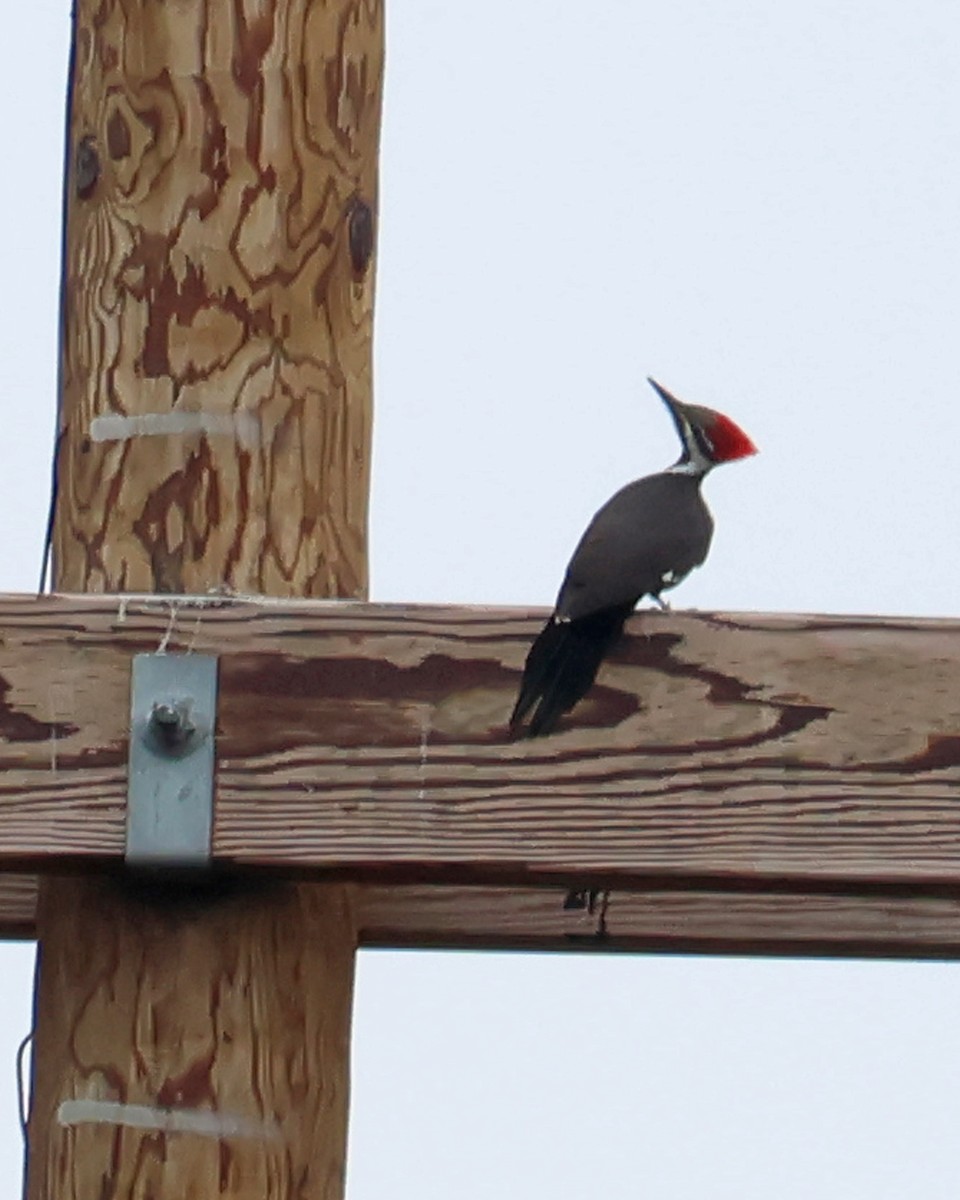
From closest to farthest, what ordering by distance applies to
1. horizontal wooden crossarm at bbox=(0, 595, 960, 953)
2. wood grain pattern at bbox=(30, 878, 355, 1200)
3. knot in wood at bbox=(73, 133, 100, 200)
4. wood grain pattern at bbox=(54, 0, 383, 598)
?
horizontal wooden crossarm at bbox=(0, 595, 960, 953)
wood grain pattern at bbox=(30, 878, 355, 1200)
wood grain pattern at bbox=(54, 0, 383, 598)
knot in wood at bbox=(73, 133, 100, 200)

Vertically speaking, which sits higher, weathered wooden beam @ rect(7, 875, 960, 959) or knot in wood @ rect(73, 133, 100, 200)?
Result: knot in wood @ rect(73, 133, 100, 200)

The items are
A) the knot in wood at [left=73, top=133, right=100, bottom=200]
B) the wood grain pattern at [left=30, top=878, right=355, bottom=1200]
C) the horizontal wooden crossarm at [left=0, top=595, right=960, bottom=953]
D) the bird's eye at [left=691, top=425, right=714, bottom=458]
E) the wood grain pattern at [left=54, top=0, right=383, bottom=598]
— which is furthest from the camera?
the bird's eye at [left=691, top=425, right=714, bottom=458]

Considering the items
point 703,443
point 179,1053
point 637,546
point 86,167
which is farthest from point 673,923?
point 703,443

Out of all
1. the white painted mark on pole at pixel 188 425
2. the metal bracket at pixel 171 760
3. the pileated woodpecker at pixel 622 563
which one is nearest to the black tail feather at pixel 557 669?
the pileated woodpecker at pixel 622 563

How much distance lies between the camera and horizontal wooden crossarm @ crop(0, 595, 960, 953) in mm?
2039

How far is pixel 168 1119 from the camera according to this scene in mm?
2232

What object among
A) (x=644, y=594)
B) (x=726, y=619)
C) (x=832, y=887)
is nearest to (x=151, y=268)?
(x=644, y=594)

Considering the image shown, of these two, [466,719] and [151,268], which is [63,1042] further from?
[151,268]

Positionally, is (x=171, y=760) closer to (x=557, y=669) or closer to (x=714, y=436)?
(x=557, y=669)

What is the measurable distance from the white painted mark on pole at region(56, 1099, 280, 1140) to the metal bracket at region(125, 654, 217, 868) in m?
0.31

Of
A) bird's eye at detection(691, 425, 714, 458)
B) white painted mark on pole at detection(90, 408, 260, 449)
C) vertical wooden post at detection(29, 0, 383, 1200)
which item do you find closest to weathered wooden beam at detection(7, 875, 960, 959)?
vertical wooden post at detection(29, 0, 383, 1200)

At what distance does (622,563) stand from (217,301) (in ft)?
1.65

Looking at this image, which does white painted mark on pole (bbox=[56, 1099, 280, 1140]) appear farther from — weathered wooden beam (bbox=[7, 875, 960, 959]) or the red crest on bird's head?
the red crest on bird's head

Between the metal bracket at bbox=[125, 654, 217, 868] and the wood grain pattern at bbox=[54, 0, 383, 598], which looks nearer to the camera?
the metal bracket at bbox=[125, 654, 217, 868]
